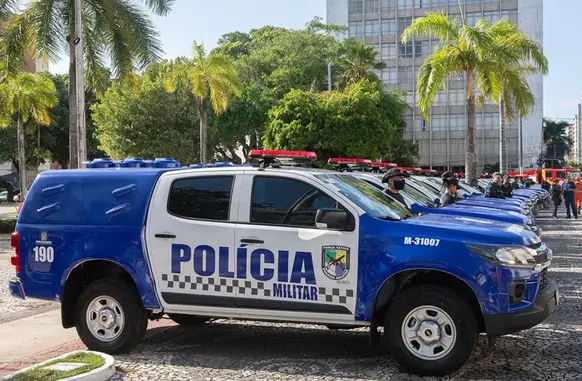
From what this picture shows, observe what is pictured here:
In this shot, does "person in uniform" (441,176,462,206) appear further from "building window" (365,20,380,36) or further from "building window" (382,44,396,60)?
"building window" (365,20,380,36)

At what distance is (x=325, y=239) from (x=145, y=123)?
34.3 meters

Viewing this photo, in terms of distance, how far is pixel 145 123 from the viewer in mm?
38406

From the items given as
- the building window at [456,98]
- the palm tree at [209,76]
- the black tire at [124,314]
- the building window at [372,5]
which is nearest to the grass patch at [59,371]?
the black tire at [124,314]

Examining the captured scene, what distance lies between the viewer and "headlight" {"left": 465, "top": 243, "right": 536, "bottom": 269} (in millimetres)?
5199

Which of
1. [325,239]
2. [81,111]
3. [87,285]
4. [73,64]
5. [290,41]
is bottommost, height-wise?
[87,285]

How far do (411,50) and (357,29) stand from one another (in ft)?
23.3

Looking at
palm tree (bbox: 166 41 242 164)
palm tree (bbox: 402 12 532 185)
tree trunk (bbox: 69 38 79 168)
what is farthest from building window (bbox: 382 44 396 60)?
tree trunk (bbox: 69 38 79 168)

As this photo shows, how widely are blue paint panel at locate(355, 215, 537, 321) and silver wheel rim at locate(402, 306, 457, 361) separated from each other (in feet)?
1.07

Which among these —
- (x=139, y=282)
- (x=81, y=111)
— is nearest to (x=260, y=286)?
(x=139, y=282)

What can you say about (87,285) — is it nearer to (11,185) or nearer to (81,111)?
(81,111)

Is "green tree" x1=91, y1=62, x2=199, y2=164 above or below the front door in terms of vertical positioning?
above

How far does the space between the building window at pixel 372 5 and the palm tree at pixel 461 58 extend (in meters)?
58.1

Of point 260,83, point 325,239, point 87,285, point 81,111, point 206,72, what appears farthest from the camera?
point 260,83

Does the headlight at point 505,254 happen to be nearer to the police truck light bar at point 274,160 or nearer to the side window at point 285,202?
the side window at point 285,202
